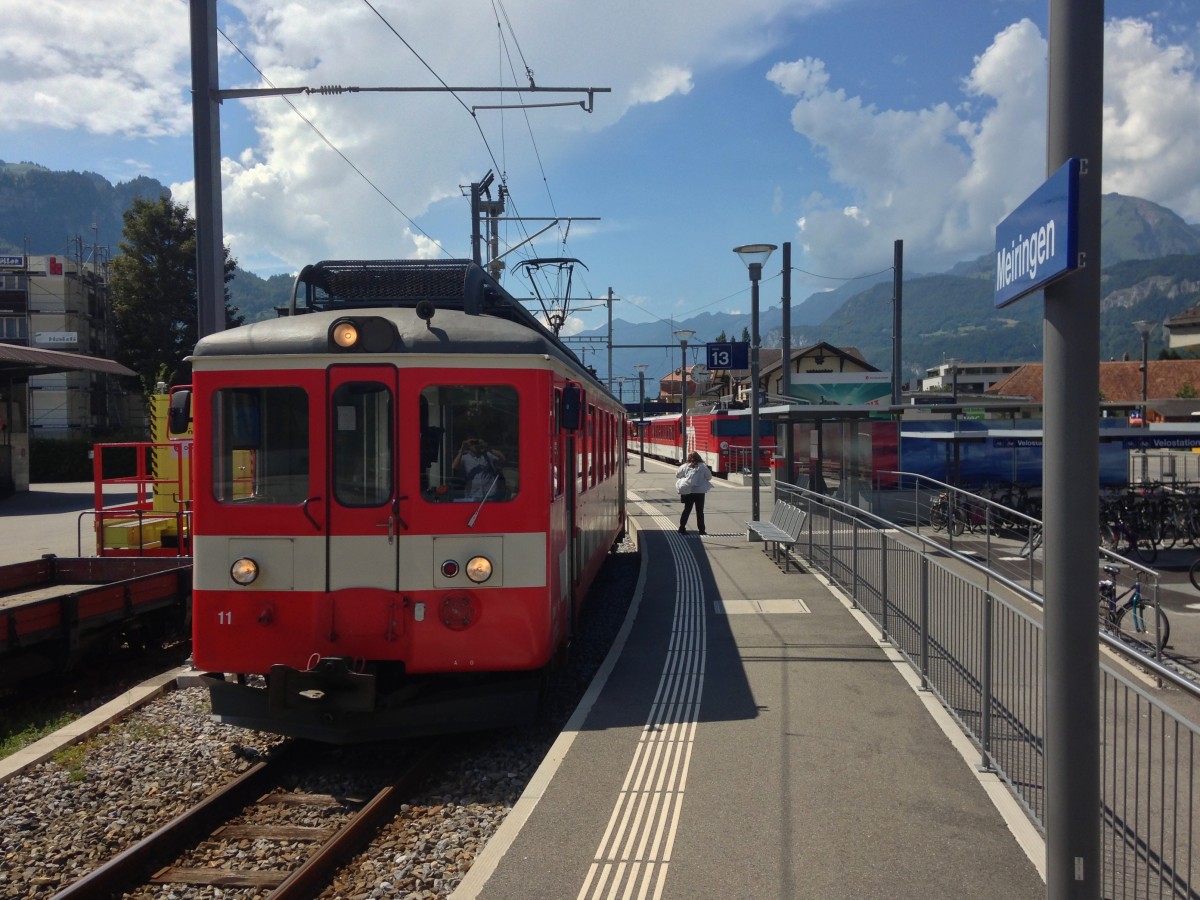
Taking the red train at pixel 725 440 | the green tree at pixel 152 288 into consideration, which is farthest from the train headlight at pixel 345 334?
the green tree at pixel 152 288

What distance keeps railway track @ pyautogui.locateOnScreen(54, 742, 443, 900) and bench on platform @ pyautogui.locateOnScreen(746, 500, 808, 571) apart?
760cm

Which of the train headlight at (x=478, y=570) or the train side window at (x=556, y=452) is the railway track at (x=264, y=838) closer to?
the train headlight at (x=478, y=570)

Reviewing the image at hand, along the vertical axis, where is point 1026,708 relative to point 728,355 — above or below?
below

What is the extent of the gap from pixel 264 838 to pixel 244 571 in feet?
5.53

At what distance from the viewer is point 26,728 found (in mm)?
8016

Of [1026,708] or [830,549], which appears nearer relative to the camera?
[1026,708]

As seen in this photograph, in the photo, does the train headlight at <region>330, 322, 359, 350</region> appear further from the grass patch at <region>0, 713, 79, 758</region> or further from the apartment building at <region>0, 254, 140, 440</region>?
the apartment building at <region>0, 254, 140, 440</region>

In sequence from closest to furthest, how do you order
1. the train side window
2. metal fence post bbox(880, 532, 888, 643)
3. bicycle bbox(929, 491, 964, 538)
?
the train side window
metal fence post bbox(880, 532, 888, 643)
bicycle bbox(929, 491, 964, 538)

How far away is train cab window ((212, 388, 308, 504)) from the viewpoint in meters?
6.47

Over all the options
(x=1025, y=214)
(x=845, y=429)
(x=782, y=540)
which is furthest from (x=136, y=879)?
(x=845, y=429)

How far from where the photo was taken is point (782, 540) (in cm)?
1316

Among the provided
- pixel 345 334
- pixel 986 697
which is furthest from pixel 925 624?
pixel 345 334

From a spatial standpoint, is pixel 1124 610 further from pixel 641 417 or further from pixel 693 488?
pixel 641 417

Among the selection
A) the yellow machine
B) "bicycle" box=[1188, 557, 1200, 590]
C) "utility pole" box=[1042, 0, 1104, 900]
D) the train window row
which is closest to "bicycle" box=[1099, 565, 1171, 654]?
"bicycle" box=[1188, 557, 1200, 590]
